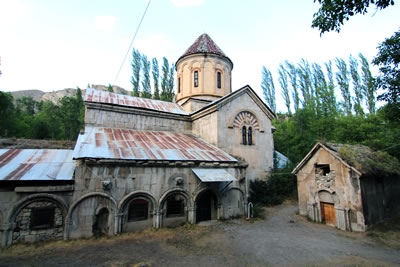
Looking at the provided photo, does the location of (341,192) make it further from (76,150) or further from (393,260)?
(76,150)

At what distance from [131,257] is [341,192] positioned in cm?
923

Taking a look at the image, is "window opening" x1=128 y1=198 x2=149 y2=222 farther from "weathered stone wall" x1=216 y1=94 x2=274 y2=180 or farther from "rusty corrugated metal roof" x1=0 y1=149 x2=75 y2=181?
"weathered stone wall" x1=216 y1=94 x2=274 y2=180

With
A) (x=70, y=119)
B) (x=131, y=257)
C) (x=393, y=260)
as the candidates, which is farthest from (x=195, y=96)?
(x=70, y=119)

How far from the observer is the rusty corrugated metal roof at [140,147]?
8.32 meters

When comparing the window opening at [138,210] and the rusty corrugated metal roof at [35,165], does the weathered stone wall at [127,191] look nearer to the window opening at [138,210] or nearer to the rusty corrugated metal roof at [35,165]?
the window opening at [138,210]

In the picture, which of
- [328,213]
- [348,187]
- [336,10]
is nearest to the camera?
[336,10]

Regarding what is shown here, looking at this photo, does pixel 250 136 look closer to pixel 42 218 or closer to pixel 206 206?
pixel 206 206

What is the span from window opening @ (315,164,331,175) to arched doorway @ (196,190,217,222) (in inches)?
220

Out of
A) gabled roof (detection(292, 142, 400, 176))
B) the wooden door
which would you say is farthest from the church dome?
the wooden door

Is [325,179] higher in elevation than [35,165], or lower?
lower

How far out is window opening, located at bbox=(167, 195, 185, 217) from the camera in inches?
351

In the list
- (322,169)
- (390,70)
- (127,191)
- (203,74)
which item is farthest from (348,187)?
(203,74)

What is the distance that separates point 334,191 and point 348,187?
649 mm

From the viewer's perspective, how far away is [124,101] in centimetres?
1423
